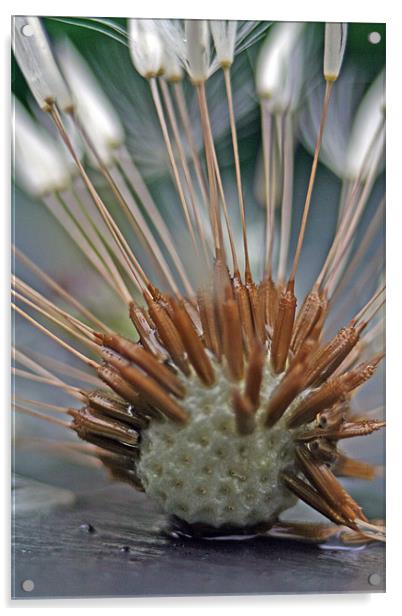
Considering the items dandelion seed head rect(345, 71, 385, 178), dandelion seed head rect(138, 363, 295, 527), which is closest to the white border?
A: dandelion seed head rect(345, 71, 385, 178)

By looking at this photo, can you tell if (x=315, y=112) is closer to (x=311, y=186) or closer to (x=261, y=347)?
(x=311, y=186)

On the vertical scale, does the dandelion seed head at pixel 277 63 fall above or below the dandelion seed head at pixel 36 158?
above

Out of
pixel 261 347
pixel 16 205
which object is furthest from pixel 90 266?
pixel 261 347

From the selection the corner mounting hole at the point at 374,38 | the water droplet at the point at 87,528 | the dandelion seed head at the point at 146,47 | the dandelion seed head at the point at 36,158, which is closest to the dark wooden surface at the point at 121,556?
the water droplet at the point at 87,528

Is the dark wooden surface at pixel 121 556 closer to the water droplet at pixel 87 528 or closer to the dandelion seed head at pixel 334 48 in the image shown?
the water droplet at pixel 87 528

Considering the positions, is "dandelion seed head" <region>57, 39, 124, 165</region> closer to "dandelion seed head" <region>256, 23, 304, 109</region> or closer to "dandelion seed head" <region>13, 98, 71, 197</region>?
"dandelion seed head" <region>13, 98, 71, 197</region>
